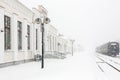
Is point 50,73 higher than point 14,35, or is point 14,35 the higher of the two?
point 14,35

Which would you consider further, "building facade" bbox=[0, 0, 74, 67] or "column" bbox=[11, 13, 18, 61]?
"column" bbox=[11, 13, 18, 61]

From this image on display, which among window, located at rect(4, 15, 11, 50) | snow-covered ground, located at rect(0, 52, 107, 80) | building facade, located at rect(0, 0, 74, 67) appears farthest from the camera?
window, located at rect(4, 15, 11, 50)

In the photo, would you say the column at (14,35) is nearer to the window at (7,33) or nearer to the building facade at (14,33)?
the building facade at (14,33)

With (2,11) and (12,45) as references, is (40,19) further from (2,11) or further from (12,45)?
(12,45)

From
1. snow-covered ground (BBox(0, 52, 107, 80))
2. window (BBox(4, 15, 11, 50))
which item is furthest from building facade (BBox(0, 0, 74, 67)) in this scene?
snow-covered ground (BBox(0, 52, 107, 80))

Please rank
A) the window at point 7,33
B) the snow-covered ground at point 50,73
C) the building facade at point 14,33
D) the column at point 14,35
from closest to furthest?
the snow-covered ground at point 50,73 < the building facade at point 14,33 < the window at point 7,33 < the column at point 14,35

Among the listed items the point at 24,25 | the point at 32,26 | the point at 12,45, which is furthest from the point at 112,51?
the point at 12,45

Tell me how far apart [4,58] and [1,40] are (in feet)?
6.31

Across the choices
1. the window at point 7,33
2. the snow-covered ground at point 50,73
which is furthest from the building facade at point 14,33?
the snow-covered ground at point 50,73

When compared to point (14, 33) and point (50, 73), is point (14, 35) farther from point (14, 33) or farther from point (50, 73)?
point (50, 73)

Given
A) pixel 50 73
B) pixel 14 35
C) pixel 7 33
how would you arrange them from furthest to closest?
pixel 14 35 < pixel 7 33 < pixel 50 73

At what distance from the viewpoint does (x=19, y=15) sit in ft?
83.3

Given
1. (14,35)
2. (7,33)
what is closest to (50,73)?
(7,33)

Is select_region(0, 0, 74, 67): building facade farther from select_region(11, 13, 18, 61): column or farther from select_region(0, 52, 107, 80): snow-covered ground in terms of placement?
select_region(0, 52, 107, 80): snow-covered ground
